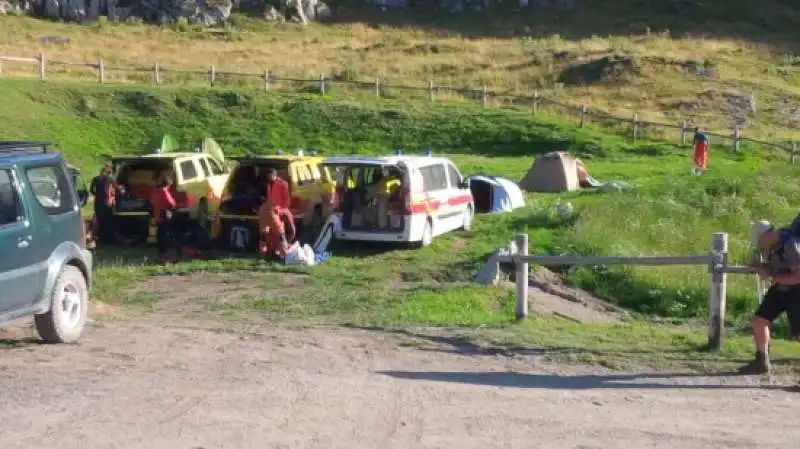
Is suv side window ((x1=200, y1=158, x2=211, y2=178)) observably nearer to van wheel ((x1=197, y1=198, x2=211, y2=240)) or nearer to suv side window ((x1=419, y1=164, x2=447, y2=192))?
van wheel ((x1=197, y1=198, x2=211, y2=240))

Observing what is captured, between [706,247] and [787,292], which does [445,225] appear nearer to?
[706,247]

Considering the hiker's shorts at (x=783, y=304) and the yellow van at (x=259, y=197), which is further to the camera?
the yellow van at (x=259, y=197)

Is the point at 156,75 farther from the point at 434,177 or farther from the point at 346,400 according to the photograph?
the point at 346,400

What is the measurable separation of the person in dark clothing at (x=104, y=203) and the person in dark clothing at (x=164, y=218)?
1027 mm

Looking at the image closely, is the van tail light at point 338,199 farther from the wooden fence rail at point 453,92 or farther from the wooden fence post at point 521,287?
the wooden fence rail at point 453,92

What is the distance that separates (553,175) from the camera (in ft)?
91.7

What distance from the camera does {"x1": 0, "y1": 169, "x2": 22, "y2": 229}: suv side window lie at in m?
9.76

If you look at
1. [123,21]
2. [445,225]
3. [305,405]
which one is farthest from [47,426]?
[123,21]

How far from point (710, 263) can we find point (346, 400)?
13.9 feet

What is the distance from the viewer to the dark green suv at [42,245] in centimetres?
972

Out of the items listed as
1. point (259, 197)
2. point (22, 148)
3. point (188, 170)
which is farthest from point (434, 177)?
point (22, 148)

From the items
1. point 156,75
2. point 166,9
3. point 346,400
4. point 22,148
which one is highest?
point 166,9

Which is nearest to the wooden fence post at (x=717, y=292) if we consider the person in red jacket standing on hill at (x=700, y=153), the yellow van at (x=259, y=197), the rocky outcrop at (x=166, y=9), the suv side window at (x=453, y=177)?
the yellow van at (x=259, y=197)

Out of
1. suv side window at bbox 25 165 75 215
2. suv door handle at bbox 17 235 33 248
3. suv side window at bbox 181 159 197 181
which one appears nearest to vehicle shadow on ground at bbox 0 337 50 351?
suv door handle at bbox 17 235 33 248
